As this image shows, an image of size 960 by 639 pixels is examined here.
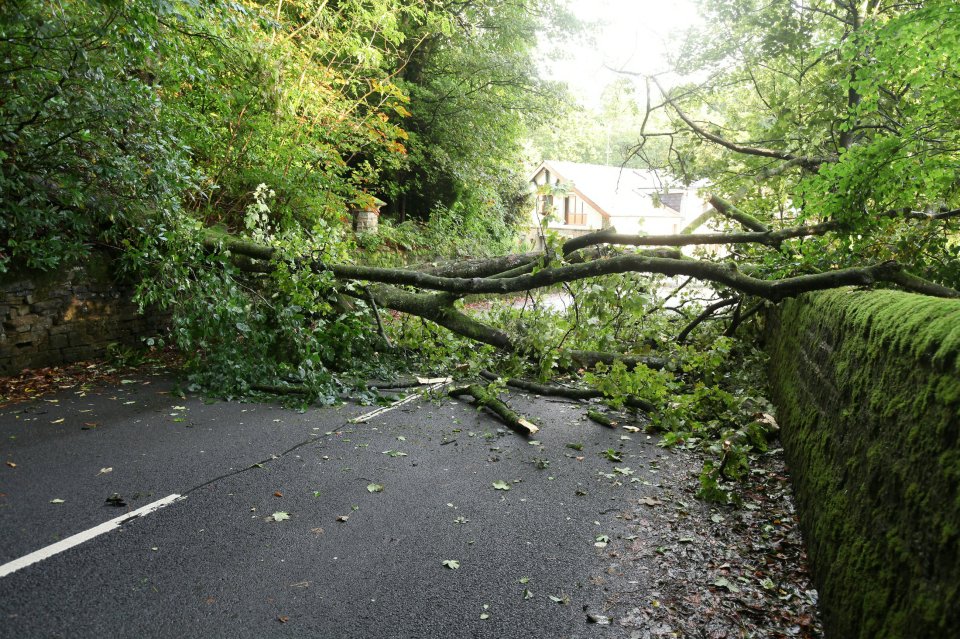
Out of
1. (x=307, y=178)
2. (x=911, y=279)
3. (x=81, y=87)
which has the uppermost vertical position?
(x=81, y=87)

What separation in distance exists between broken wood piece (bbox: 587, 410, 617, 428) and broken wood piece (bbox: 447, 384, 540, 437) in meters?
0.76

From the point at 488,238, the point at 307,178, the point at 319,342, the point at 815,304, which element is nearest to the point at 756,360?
the point at 815,304

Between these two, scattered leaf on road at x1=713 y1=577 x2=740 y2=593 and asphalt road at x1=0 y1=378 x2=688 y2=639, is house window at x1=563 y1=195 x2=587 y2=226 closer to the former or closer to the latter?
asphalt road at x1=0 y1=378 x2=688 y2=639

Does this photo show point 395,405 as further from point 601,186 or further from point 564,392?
point 601,186

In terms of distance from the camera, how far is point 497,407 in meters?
6.61

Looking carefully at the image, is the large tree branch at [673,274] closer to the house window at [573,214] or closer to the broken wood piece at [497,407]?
the broken wood piece at [497,407]

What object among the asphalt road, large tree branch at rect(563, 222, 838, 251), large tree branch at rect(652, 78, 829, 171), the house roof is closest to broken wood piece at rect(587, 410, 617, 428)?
the asphalt road

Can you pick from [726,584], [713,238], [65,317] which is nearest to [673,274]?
[713,238]

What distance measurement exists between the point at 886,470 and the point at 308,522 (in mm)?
3395

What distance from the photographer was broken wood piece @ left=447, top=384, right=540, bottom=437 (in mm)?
6070

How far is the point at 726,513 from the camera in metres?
4.23

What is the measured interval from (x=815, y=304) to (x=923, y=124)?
186 centimetres

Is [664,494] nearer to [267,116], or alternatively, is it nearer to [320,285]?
[320,285]

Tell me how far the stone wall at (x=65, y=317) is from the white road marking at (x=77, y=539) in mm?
4795
